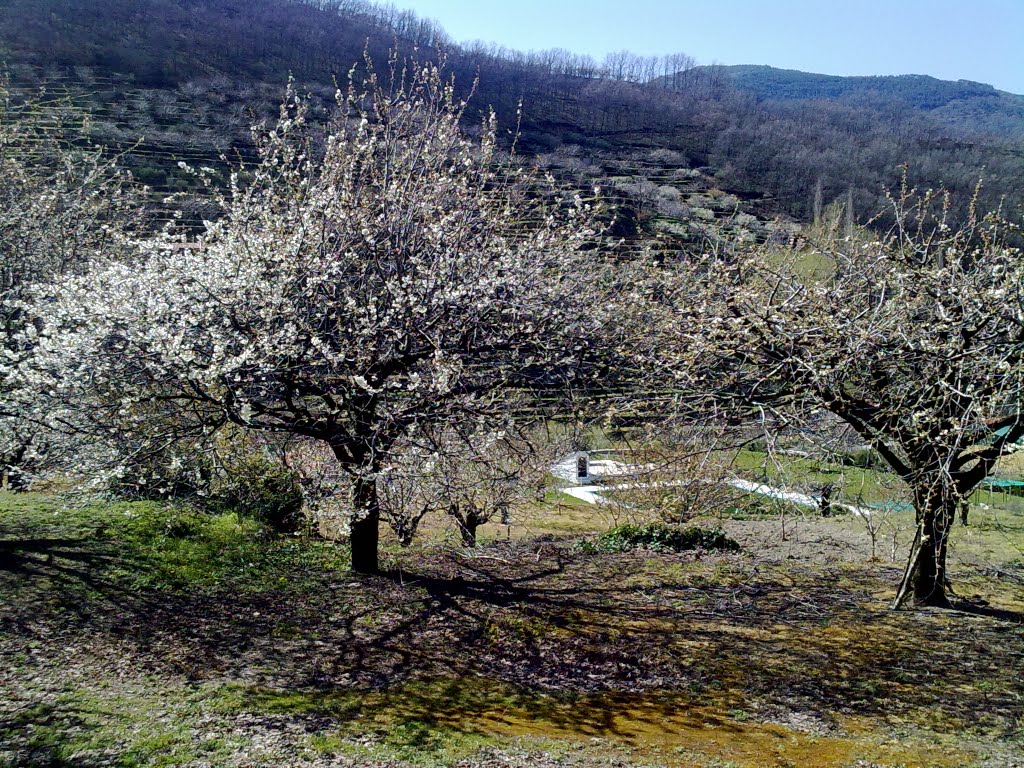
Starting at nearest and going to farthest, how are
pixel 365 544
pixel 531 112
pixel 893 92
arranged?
pixel 365 544 → pixel 531 112 → pixel 893 92

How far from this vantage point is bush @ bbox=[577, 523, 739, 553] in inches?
396

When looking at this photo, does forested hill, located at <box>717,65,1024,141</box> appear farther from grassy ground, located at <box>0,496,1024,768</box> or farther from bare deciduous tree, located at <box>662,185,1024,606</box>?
grassy ground, located at <box>0,496,1024,768</box>

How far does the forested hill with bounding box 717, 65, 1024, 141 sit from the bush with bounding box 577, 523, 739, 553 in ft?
215

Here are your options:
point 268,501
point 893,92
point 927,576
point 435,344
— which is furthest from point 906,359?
point 893,92

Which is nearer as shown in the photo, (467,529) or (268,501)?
(268,501)

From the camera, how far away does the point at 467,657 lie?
5.86 metres

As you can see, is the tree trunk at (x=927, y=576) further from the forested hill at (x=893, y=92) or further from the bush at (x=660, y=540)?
the forested hill at (x=893, y=92)

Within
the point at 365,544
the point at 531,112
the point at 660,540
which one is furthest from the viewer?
the point at 531,112

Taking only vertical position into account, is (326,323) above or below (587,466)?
above

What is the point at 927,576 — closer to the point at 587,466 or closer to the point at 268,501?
the point at 268,501

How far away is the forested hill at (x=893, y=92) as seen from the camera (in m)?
71.5

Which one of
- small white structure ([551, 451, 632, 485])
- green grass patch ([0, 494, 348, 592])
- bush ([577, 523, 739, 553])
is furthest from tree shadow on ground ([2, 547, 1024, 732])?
small white structure ([551, 451, 632, 485])

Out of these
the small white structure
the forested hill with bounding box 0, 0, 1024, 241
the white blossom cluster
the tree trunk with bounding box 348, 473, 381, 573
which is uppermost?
the forested hill with bounding box 0, 0, 1024, 241

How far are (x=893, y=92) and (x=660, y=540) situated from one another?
99363 millimetres
